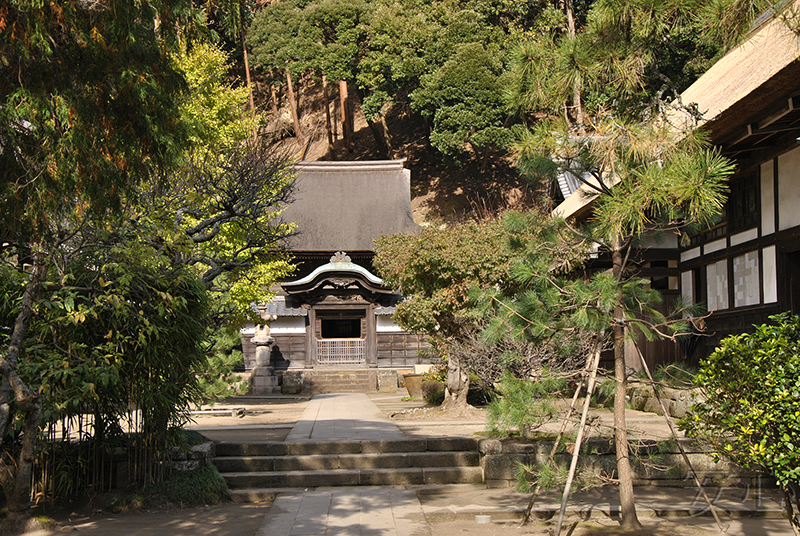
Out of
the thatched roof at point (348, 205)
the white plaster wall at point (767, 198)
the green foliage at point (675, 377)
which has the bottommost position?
the green foliage at point (675, 377)

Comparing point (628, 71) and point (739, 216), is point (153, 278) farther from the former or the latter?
point (739, 216)

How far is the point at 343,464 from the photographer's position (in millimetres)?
7977

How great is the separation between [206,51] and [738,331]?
1378 cm

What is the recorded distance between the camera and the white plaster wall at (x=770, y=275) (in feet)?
25.8

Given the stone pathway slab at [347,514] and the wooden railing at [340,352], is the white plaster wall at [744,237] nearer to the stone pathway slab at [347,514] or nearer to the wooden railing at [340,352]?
the stone pathway slab at [347,514]

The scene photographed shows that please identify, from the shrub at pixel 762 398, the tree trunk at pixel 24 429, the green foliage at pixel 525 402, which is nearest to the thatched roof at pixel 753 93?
the green foliage at pixel 525 402

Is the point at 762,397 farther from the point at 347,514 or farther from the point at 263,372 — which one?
the point at 263,372

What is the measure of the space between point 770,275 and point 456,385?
5806mm

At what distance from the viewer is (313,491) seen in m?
7.34

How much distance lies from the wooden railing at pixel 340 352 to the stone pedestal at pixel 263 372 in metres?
2.20

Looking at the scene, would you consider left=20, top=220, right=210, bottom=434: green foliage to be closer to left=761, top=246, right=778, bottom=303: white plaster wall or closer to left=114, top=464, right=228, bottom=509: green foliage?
left=114, top=464, right=228, bottom=509: green foliage

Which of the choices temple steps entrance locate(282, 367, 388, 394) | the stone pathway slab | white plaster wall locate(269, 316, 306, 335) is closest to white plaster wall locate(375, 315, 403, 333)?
temple steps entrance locate(282, 367, 388, 394)

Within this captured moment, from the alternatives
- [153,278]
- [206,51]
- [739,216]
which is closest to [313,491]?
[153,278]

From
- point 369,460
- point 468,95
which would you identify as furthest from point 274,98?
point 369,460
